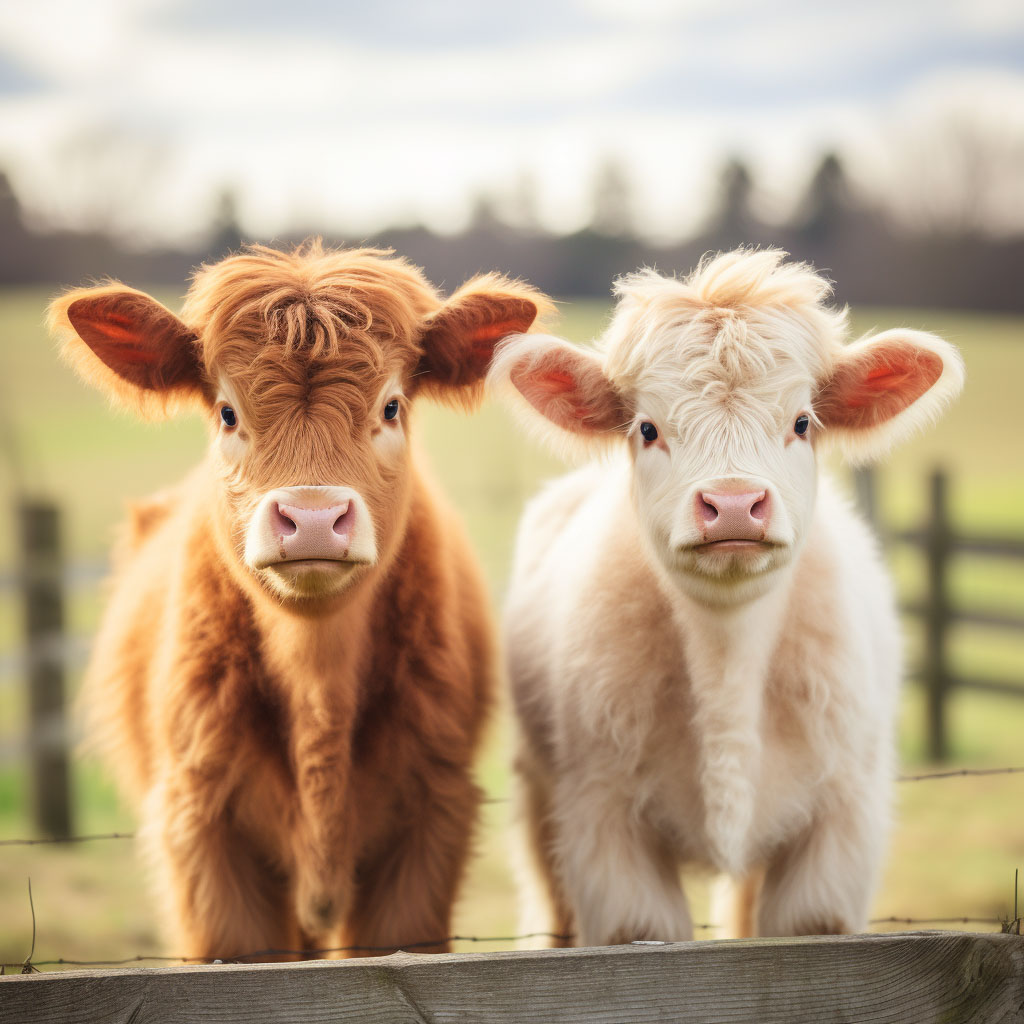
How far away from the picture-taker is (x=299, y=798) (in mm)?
2730

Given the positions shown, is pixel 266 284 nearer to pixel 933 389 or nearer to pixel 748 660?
pixel 748 660

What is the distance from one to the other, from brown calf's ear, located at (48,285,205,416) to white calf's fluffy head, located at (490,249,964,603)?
88 cm

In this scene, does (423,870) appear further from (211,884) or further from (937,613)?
(937,613)

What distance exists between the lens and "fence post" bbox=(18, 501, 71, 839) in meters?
7.13

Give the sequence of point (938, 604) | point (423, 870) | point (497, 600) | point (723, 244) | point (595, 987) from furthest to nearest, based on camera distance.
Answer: point (723, 244) → point (938, 604) → point (497, 600) → point (423, 870) → point (595, 987)

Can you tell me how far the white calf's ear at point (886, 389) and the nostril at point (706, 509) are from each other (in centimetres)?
62

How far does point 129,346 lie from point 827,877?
2293mm

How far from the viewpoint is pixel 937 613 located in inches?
332

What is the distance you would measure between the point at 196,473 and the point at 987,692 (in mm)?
6839

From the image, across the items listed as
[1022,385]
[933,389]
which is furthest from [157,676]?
[1022,385]

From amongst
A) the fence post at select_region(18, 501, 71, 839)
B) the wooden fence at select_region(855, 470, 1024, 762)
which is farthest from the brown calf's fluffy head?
→ the wooden fence at select_region(855, 470, 1024, 762)

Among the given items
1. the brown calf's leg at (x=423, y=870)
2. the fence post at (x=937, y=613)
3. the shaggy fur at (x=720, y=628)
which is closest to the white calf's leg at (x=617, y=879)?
the shaggy fur at (x=720, y=628)

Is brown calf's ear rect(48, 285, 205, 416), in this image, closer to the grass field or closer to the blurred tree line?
the grass field

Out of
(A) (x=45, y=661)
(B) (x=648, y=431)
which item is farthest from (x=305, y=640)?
(A) (x=45, y=661)
